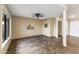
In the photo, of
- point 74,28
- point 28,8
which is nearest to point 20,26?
point 28,8

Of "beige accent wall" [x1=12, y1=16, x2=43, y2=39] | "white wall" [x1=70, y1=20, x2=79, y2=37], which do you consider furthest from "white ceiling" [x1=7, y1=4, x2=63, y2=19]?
"white wall" [x1=70, y1=20, x2=79, y2=37]

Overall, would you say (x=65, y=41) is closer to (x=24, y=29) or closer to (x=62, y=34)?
(x=62, y=34)

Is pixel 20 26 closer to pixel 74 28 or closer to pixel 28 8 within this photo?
pixel 28 8

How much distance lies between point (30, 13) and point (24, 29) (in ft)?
3.06

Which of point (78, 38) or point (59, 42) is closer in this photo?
point (78, 38)

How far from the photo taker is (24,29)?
2881 millimetres

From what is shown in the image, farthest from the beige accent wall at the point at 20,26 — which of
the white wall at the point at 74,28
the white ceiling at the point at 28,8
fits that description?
the white wall at the point at 74,28

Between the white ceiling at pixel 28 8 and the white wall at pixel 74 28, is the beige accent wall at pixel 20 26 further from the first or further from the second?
the white wall at pixel 74 28

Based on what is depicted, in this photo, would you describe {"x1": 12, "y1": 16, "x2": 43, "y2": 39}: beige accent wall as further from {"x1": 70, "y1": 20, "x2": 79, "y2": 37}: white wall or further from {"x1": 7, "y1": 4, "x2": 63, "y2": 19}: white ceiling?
{"x1": 70, "y1": 20, "x2": 79, "y2": 37}: white wall

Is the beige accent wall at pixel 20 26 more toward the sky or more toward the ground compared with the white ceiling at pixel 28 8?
more toward the ground

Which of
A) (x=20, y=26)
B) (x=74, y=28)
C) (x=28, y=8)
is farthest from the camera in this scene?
(x=28, y=8)

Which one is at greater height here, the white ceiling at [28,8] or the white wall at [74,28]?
the white ceiling at [28,8]
